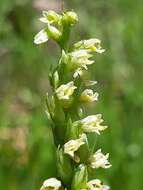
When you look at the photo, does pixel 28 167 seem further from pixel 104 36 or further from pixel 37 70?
pixel 104 36

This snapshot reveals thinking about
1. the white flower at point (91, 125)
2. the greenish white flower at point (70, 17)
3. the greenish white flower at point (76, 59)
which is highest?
the greenish white flower at point (70, 17)

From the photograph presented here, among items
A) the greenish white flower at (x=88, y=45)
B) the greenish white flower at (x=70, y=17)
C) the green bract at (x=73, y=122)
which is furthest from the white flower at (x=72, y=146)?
the greenish white flower at (x=70, y=17)

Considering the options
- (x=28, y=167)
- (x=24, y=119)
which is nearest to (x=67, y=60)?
(x=28, y=167)

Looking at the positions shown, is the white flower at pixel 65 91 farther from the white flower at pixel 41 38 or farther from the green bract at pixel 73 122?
the white flower at pixel 41 38

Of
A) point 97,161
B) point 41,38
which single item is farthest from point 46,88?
point 97,161

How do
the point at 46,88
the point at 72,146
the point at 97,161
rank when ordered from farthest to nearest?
the point at 46,88
the point at 97,161
the point at 72,146

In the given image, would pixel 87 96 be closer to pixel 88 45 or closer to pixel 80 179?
pixel 88 45
